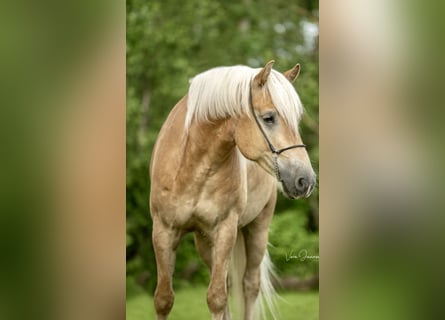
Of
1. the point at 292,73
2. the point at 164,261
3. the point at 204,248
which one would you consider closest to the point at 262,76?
the point at 292,73

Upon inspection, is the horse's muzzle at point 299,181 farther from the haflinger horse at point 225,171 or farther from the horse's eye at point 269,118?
the horse's eye at point 269,118

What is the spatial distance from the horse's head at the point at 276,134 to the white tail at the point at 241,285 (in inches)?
19.8

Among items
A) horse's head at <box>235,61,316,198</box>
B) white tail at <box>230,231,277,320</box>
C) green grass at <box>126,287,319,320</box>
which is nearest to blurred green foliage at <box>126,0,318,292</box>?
green grass at <box>126,287,319,320</box>

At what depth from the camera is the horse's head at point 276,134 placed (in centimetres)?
241

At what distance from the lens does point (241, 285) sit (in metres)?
2.81

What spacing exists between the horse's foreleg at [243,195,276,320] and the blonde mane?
553 millimetres

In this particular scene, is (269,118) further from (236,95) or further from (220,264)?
(220,264)

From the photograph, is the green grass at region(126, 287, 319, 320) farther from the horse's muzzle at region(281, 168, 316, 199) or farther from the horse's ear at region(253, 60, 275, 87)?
the horse's ear at region(253, 60, 275, 87)

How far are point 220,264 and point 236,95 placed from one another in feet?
2.52
